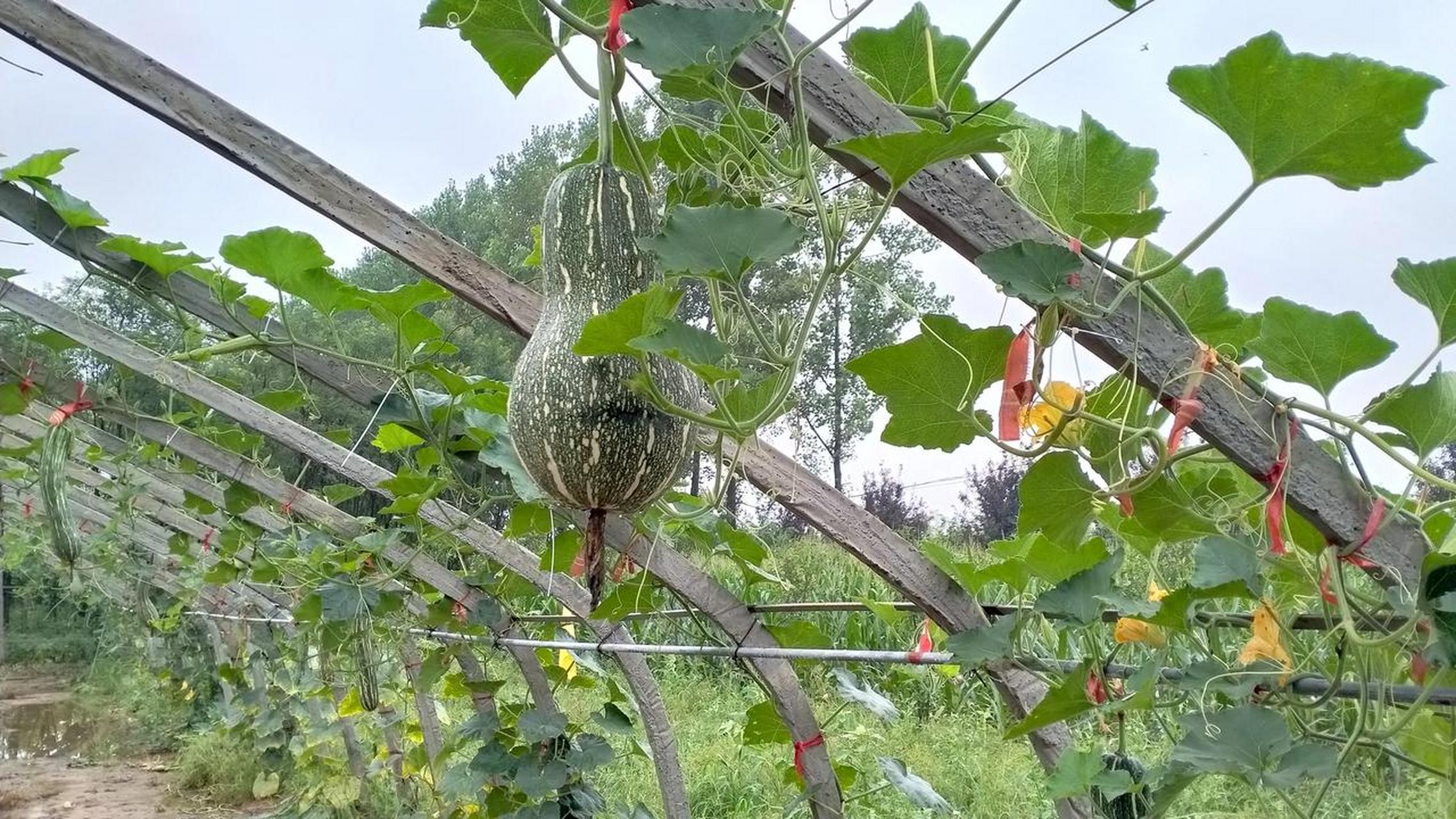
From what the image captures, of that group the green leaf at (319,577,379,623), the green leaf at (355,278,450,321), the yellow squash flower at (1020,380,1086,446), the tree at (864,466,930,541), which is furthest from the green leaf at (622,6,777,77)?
the tree at (864,466,930,541)

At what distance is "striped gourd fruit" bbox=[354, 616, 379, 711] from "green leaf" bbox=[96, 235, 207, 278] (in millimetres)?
1649

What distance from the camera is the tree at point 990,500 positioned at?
469 cm

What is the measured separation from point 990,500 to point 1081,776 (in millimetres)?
3954

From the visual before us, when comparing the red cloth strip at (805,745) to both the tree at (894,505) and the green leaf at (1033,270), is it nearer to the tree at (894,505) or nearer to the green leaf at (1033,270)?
the green leaf at (1033,270)

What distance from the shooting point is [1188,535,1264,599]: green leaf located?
→ 2.73 feet

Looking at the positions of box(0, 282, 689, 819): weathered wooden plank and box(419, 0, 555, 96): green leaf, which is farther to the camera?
box(0, 282, 689, 819): weathered wooden plank

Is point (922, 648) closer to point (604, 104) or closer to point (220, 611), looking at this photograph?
point (604, 104)

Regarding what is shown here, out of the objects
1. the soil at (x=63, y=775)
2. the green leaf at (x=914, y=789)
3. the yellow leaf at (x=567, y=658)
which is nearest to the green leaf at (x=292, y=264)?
the green leaf at (x=914, y=789)

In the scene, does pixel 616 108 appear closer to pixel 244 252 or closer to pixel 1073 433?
pixel 1073 433

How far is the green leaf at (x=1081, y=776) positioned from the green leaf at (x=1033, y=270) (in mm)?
520

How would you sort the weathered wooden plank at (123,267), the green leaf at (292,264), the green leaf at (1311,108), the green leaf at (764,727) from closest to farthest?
the green leaf at (1311,108) < the green leaf at (292,264) < the weathered wooden plank at (123,267) < the green leaf at (764,727)

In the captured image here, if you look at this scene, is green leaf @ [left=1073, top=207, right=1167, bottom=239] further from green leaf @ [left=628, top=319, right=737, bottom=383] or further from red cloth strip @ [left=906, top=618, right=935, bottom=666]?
red cloth strip @ [left=906, top=618, right=935, bottom=666]

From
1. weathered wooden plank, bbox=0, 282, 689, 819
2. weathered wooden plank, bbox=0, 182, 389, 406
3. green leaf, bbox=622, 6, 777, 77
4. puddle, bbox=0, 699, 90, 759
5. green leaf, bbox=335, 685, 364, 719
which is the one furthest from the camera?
puddle, bbox=0, 699, 90, 759

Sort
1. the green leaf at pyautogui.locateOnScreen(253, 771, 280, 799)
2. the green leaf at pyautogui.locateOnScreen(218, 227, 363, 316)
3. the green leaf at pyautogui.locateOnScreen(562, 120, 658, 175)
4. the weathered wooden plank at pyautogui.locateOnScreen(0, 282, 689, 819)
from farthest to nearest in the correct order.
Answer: the green leaf at pyautogui.locateOnScreen(253, 771, 280, 799) → the weathered wooden plank at pyautogui.locateOnScreen(0, 282, 689, 819) → the green leaf at pyautogui.locateOnScreen(218, 227, 363, 316) → the green leaf at pyautogui.locateOnScreen(562, 120, 658, 175)
